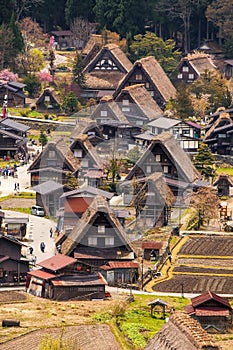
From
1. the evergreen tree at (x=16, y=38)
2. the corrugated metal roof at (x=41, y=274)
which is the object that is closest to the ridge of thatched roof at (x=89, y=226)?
the corrugated metal roof at (x=41, y=274)

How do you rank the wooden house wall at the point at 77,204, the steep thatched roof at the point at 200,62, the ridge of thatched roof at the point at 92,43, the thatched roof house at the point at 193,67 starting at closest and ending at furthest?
the wooden house wall at the point at 77,204 → the thatched roof house at the point at 193,67 → the steep thatched roof at the point at 200,62 → the ridge of thatched roof at the point at 92,43

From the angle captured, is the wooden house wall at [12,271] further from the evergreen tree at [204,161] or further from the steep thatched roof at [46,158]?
the evergreen tree at [204,161]

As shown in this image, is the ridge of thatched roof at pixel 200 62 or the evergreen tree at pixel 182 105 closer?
the evergreen tree at pixel 182 105

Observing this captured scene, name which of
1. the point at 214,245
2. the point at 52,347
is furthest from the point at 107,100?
the point at 52,347

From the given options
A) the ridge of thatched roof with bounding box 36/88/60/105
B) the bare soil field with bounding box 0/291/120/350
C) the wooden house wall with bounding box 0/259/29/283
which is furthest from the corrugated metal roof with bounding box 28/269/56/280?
the ridge of thatched roof with bounding box 36/88/60/105

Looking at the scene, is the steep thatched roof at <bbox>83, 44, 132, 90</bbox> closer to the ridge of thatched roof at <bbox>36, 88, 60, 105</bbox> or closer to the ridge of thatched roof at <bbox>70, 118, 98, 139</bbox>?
the ridge of thatched roof at <bbox>36, 88, 60, 105</bbox>

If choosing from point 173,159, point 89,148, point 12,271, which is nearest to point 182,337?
point 12,271

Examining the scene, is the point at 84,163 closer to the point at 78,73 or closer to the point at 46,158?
the point at 46,158

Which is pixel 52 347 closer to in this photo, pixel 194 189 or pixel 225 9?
pixel 194 189
